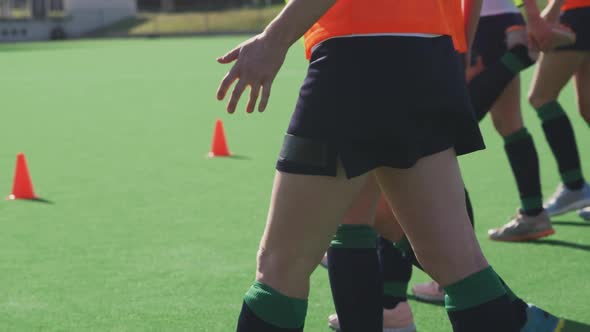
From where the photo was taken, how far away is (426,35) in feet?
A: 8.23

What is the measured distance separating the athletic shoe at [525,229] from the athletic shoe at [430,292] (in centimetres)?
114

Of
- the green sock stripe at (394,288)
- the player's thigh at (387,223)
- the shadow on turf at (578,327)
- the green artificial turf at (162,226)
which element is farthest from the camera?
the green artificial turf at (162,226)

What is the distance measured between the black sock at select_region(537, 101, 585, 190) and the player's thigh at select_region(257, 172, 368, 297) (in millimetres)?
3303

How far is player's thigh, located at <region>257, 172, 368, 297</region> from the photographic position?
246 centimetres

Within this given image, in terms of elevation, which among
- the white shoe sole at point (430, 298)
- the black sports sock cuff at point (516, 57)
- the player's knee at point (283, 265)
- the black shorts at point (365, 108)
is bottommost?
the white shoe sole at point (430, 298)

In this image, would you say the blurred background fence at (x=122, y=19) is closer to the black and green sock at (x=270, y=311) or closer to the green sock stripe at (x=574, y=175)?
the green sock stripe at (x=574, y=175)

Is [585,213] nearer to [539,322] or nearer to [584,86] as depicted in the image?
[584,86]

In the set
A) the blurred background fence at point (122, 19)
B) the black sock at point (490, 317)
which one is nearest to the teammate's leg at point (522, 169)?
the black sock at point (490, 317)

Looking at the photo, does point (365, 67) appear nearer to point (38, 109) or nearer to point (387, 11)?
point (387, 11)

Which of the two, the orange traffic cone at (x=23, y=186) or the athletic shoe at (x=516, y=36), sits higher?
the athletic shoe at (x=516, y=36)

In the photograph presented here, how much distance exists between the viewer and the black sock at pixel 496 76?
468 centimetres

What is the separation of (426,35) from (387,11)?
0.13m

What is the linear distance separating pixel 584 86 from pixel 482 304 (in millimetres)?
3304

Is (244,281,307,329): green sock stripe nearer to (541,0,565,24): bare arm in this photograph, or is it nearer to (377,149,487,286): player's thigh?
(377,149,487,286): player's thigh
